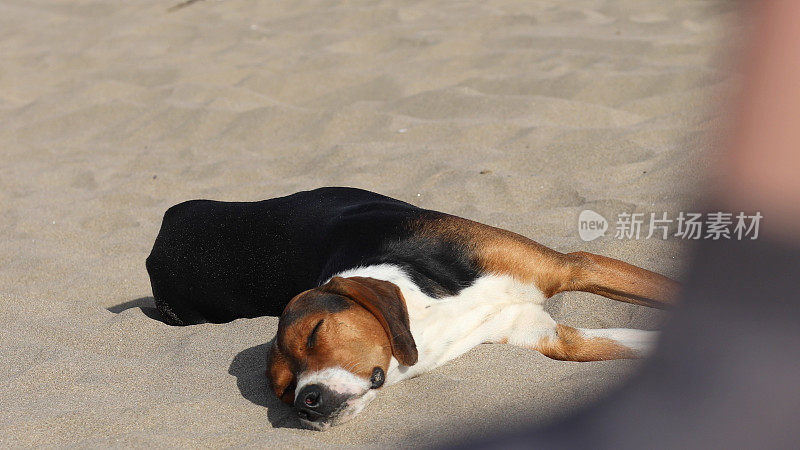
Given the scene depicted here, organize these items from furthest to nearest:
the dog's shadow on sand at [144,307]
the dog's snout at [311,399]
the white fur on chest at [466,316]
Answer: the dog's shadow on sand at [144,307], the white fur on chest at [466,316], the dog's snout at [311,399]

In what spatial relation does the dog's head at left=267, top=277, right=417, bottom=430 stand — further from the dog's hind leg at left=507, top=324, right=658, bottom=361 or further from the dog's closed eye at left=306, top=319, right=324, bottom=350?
the dog's hind leg at left=507, top=324, right=658, bottom=361

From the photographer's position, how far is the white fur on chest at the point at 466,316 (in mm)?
3312

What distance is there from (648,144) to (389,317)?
3.09 metres

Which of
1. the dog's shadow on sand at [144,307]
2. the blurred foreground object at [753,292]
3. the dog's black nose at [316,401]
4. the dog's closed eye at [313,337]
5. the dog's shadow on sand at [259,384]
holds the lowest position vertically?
the dog's shadow on sand at [144,307]

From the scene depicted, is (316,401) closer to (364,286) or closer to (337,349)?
(337,349)

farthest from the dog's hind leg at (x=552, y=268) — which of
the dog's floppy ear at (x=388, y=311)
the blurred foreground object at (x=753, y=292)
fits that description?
the blurred foreground object at (x=753, y=292)

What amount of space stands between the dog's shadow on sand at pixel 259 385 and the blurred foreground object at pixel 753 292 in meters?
2.02

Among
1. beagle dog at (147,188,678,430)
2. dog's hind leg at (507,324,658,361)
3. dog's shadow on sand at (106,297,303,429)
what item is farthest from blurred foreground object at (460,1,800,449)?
dog's hind leg at (507,324,658,361)

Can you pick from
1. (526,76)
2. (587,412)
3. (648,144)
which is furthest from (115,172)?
(587,412)

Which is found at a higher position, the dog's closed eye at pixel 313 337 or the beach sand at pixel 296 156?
the dog's closed eye at pixel 313 337

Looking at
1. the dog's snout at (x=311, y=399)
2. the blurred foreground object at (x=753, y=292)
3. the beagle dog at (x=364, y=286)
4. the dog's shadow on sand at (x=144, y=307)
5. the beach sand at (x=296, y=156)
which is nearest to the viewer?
the blurred foreground object at (x=753, y=292)

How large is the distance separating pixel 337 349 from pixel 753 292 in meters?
1.98

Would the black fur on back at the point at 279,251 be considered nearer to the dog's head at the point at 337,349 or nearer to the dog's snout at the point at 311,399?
the dog's head at the point at 337,349

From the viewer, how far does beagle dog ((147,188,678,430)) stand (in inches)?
118
